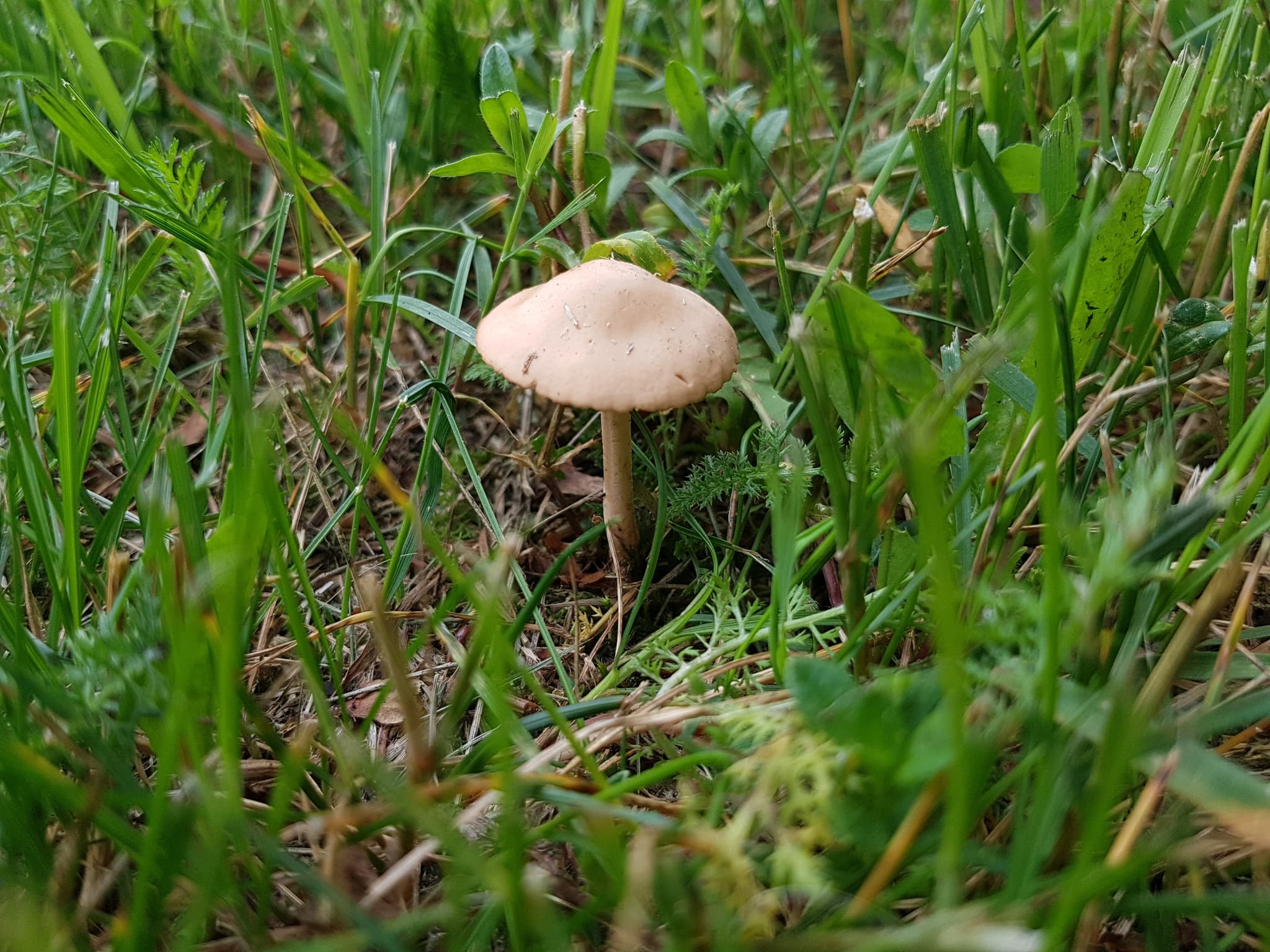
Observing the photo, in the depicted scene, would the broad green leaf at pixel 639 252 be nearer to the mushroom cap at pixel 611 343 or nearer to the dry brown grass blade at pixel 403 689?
the mushroom cap at pixel 611 343

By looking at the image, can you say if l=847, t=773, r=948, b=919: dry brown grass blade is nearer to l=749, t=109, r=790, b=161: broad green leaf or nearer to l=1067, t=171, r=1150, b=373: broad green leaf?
l=1067, t=171, r=1150, b=373: broad green leaf

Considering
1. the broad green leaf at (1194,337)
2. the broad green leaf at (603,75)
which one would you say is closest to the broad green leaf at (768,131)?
the broad green leaf at (603,75)

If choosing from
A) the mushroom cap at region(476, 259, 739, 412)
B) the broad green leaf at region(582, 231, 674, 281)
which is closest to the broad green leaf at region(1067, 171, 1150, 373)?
the mushroom cap at region(476, 259, 739, 412)

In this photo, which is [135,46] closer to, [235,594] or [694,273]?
[694,273]

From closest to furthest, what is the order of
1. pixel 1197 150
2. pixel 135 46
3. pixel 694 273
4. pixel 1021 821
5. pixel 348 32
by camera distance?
pixel 1021 821, pixel 1197 150, pixel 694 273, pixel 135 46, pixel 348 32

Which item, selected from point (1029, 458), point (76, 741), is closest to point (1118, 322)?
point (1029, 458)

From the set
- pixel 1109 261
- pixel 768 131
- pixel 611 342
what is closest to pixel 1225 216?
pixel 1109 261
